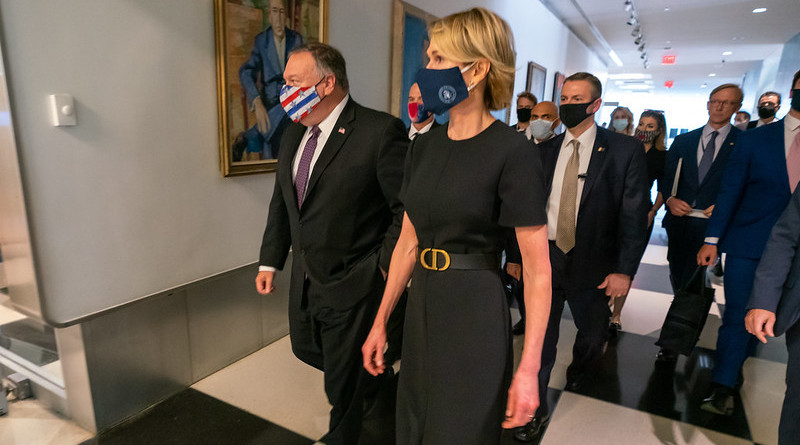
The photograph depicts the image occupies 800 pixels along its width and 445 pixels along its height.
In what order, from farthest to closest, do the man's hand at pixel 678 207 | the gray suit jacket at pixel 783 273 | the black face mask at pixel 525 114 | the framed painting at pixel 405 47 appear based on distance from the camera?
the black face mask at pixel 525 114 → the framed painting at pixel 405 47 → the man's hand at pixel 678 207 → the gray suit jacket at pixel 783 273

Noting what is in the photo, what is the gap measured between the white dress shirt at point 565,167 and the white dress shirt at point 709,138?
48.2 inches

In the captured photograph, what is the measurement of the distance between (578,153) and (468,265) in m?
1.15

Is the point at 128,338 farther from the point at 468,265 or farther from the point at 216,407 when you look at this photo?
the point at 468,265

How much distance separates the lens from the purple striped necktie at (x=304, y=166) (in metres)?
1.61

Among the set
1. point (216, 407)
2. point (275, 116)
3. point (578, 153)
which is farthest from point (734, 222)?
point (216, 407)

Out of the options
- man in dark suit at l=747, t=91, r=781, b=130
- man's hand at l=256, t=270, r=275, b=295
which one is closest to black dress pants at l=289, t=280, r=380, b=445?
Result: man's hand at l=256, t=270, r=275, b=295

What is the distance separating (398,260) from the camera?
1275 mm

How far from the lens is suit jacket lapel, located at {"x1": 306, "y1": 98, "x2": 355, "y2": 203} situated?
1.54 metres

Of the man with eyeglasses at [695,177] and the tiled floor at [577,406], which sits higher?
the man with eyeglasses at [695,177]

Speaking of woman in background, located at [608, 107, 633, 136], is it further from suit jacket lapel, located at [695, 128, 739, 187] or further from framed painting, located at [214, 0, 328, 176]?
framed painting, located at [214, 0, 328, 176]

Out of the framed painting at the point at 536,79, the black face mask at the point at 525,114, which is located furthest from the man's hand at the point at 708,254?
the framed painting at the point at 536,79

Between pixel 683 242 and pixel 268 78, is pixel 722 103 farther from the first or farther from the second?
pixel 268 78

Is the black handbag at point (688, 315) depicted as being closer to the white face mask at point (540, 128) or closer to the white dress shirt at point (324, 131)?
the white face mask at point (540, 128)

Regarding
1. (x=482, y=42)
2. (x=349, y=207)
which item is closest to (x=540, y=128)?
(x=349, y=207)
